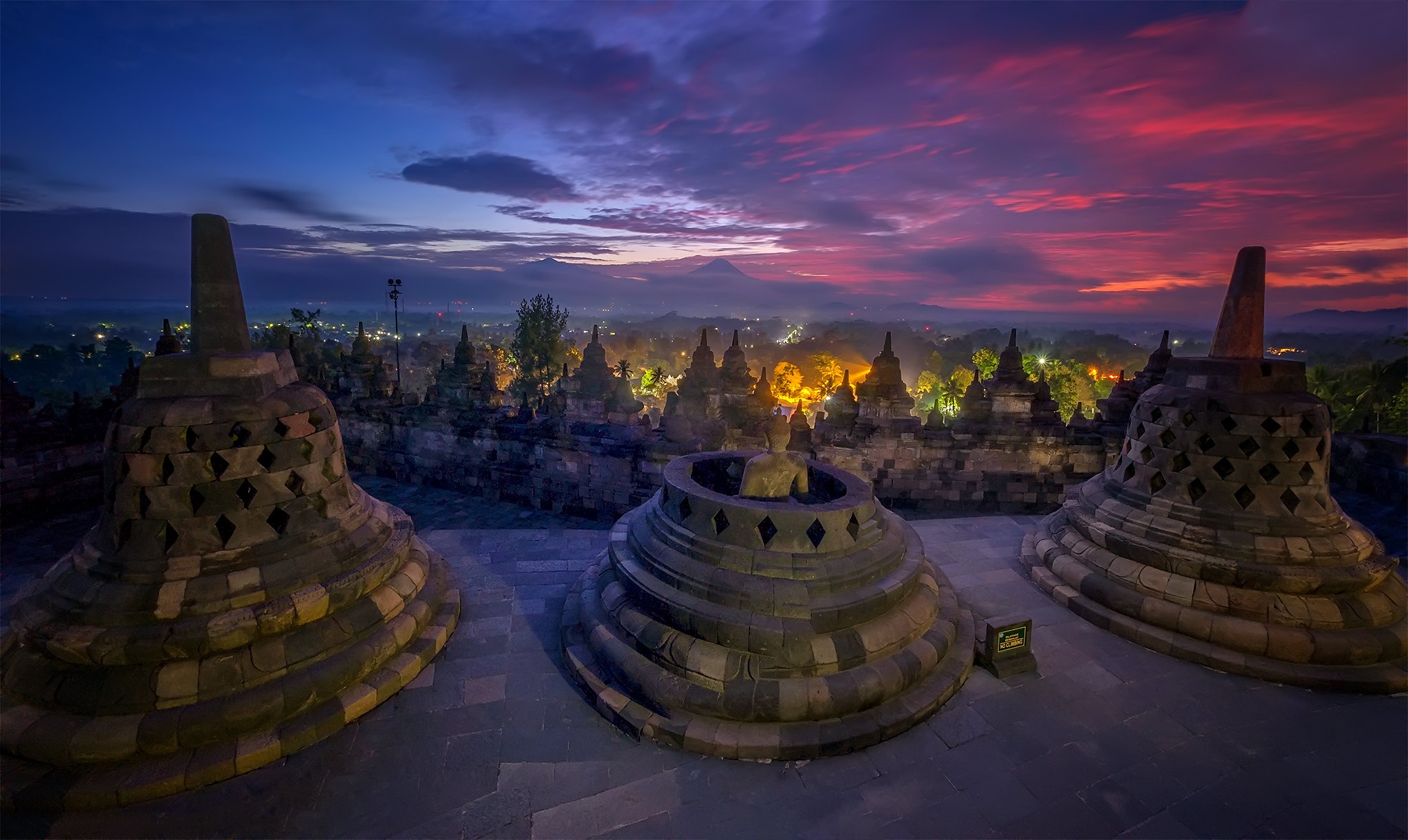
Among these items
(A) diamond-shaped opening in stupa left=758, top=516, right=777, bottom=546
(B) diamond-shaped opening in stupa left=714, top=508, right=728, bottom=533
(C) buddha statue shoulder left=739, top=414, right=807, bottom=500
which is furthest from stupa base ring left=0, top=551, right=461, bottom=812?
(C) buddha statue shoulder left=739, top=414, right=807, bottom=500

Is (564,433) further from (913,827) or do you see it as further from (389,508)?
(913,827)

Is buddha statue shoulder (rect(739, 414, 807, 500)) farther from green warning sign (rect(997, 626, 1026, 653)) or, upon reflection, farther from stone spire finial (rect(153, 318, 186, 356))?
stone spire finial (rect(153, 318, 186, 356))

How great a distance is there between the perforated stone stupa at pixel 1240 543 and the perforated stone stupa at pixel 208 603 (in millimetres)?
7901

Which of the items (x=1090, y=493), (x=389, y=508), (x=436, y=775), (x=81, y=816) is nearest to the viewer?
(x=81, y=816)

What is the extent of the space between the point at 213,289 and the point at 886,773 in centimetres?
769

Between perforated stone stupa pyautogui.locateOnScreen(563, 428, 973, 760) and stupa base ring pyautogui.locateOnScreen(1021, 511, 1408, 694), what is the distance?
176 centimetres

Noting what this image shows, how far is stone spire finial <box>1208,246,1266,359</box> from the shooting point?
6684 mm

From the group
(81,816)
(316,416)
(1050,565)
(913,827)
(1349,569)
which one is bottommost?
(81,816)

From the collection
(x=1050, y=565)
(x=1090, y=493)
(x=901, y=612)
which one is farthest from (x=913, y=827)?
(x=1090, y=493)

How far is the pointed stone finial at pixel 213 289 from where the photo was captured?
545 cm

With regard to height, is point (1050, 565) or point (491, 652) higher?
point (1050, 565)

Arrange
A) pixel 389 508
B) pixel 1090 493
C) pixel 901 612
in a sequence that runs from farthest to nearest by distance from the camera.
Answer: pixel 1090 493 → pixel 389 508 → pixel 901 612

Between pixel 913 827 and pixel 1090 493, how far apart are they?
5.85 metres

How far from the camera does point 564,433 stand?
11148mm
